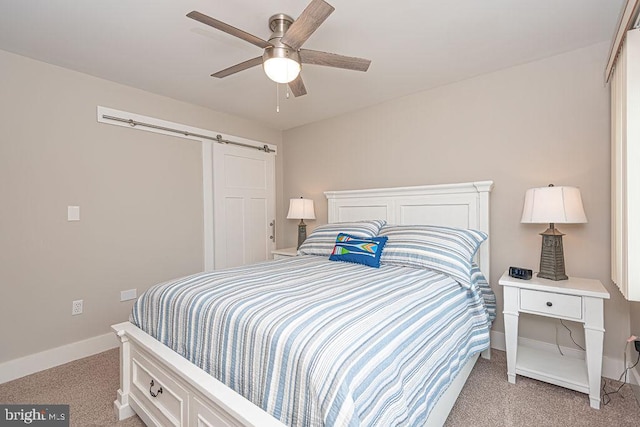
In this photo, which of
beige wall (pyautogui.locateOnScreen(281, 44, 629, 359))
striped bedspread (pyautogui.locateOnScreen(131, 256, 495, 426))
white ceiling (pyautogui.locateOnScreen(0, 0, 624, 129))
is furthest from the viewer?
beige wall (pyautogui.locateOnScreen(281, 44, 629, 359))

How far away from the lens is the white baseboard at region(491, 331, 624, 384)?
2.09 metres

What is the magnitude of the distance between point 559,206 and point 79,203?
3.65m

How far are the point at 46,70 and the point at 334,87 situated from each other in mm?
2361

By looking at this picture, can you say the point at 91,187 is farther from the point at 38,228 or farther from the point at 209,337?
the point at 209,337

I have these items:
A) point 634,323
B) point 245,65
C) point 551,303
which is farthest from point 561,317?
point 245,65

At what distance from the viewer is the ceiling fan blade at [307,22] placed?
1392 mm

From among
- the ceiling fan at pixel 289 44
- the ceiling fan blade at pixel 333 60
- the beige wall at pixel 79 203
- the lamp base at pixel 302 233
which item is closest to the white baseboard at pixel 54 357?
the beige wall at pixel 79 203

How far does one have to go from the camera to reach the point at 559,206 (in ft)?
6.54

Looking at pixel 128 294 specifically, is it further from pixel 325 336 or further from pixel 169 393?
pixel 325 336

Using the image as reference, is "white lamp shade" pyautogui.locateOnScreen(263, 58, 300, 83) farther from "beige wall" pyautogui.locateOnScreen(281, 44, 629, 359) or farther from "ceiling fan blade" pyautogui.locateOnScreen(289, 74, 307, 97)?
"beige wall" pyautogui.locateOnScreen(281, 44, 629, 359)

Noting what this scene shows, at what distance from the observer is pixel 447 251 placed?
2127mm

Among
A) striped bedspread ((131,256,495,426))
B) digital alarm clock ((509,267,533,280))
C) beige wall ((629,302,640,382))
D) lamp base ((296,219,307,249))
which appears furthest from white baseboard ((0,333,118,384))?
beige wall ((629,302,640,382))

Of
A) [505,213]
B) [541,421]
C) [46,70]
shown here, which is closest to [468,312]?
[541,421]

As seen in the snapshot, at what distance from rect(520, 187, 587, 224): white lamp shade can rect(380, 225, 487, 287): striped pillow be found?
18.2 inches
